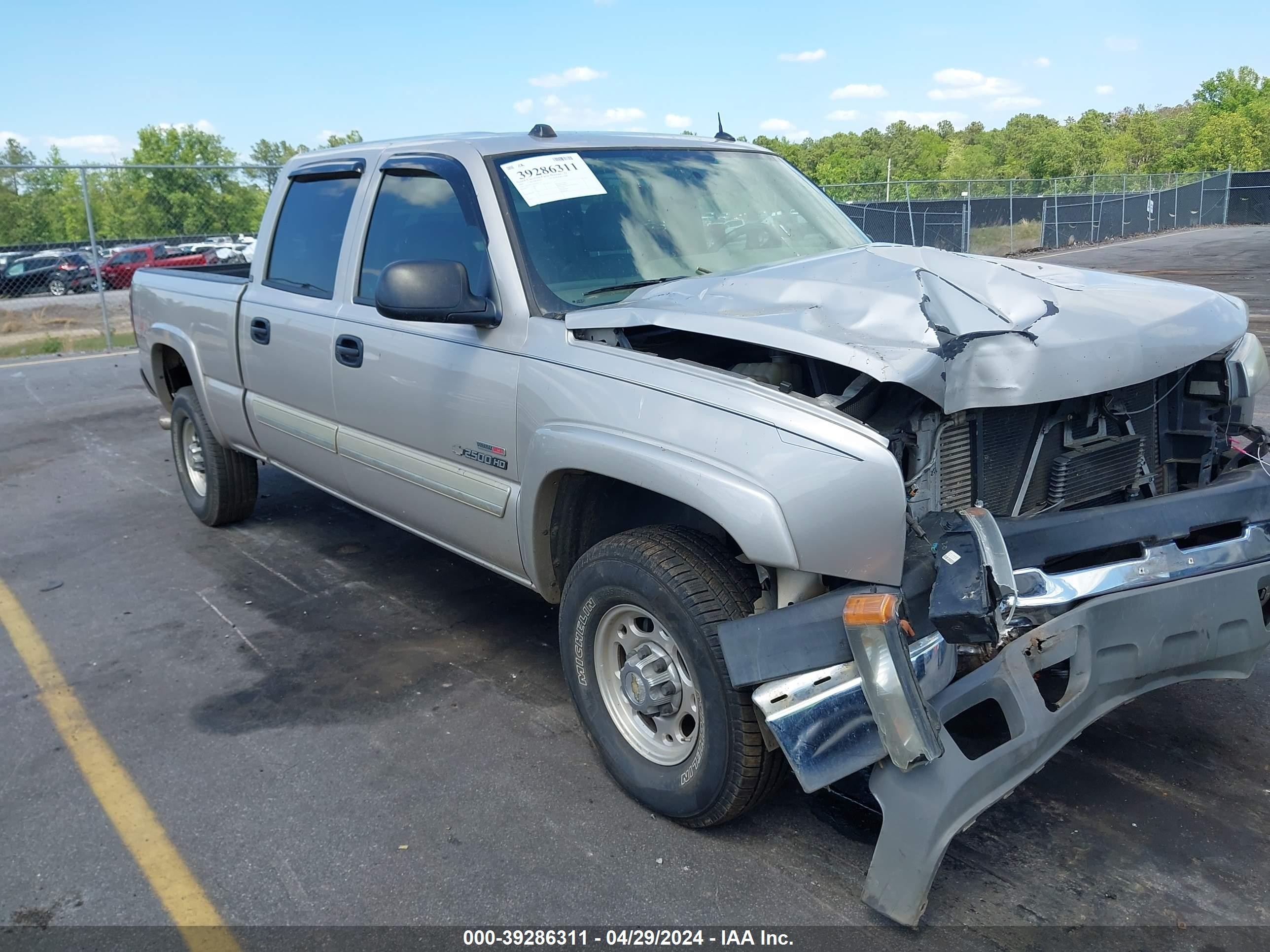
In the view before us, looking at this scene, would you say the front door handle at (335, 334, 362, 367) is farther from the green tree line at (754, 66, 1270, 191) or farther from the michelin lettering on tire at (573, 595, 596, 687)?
the green tree line at (754, 66, 1270, 191)

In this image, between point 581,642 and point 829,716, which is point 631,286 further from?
point 829,716

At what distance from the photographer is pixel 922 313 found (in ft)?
9.37

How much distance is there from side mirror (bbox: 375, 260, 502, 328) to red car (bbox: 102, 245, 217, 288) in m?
20.3

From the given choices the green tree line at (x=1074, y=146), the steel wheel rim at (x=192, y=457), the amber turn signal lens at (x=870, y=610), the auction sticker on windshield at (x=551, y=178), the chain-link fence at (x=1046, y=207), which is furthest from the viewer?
the green tree line at (x=1074, y=146)

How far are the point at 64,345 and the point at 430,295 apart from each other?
15759 mm

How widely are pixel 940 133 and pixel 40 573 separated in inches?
3849

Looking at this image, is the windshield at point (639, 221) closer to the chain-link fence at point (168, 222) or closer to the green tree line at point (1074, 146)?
the chain-link fence at point (168, 222)

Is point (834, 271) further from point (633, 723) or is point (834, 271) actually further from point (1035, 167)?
point (1035, 167)

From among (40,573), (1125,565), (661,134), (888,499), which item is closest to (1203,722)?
(1125,565)

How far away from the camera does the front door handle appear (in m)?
4.16

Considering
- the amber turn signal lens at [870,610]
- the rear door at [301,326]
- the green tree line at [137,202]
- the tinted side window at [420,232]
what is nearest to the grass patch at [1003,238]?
the green tree line at [137,202]

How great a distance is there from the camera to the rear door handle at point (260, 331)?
15.8 ft

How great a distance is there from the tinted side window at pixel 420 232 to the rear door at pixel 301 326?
9.0 inches

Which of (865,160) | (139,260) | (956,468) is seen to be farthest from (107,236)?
(865,160)
